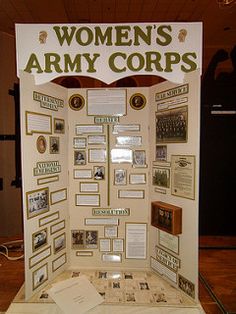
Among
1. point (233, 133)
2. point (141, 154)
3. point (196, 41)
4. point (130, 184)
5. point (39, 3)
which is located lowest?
point (130, 184)

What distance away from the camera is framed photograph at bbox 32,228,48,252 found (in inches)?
50.8

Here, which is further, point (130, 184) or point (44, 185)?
point (130, 184)

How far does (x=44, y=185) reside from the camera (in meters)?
1.36

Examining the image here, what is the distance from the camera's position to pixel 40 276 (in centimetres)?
132

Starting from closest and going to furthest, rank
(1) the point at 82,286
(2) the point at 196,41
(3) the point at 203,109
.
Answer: (2) the point at 196,41 < (1) the point at 82,286 < (3) the point at 203,109

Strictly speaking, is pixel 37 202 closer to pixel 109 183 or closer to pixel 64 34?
pixel 109 183

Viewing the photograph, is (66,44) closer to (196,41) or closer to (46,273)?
(196,41)

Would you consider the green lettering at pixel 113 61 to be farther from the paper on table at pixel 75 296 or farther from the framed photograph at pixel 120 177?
the paper on table at pixel 75 296

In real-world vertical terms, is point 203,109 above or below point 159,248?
above

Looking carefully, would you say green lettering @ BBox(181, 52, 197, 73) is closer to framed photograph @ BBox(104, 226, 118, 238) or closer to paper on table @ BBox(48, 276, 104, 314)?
framed photograph @ BBox(104, 226, 118, 238)

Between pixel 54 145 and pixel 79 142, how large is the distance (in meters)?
0.17

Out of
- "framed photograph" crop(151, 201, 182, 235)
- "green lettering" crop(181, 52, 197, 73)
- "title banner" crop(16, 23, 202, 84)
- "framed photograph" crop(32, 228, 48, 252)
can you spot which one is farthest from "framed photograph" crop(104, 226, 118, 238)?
"green lettering" crop(181, 52, 197, 73)

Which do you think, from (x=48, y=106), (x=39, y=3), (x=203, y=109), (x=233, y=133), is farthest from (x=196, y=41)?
(x=39, y=3)

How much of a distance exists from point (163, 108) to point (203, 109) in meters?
0.86
